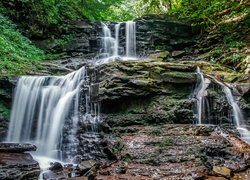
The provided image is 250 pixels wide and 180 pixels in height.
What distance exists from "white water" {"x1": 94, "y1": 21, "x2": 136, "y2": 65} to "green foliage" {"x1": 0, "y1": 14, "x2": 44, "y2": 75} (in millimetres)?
3600

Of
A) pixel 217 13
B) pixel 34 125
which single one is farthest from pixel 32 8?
pixel 217 13

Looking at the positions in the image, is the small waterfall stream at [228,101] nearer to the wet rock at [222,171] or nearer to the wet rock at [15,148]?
the wet rock at [222,171]

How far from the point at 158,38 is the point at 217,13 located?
3.62 m

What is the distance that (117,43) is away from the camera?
1600 centimetres

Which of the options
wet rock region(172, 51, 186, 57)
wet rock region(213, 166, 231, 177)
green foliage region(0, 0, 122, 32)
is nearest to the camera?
wet rock region(213, 166, 231, 177)

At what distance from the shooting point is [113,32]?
16.5 meters

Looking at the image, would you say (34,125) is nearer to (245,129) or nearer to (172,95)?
(172,95)

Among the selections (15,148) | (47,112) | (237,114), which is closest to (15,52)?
(47,112)

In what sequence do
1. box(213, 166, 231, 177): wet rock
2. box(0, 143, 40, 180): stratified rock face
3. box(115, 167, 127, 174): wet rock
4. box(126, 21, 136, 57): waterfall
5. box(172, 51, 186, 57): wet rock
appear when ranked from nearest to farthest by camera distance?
box(213, 166, 231, 177): wet rock
box(0, 143, 40, 180): stratified rock face
box(115, 167, 127, 174): wet rock
box(172, 51, 186, 57): wet rock
box(126, 21, 136, 57): waterfall

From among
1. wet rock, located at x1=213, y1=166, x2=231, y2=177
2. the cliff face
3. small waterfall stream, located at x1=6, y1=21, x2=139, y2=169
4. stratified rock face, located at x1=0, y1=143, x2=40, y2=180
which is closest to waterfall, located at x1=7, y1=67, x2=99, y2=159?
small waterfall stream, located at x1=6, y1=21, x2=139, y2=169

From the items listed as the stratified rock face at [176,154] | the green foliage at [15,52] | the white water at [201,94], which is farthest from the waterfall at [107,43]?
the stratified rock face at [176,154]

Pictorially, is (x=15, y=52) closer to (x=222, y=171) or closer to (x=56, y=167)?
(x=56, y=167)

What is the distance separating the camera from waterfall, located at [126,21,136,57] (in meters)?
15.9

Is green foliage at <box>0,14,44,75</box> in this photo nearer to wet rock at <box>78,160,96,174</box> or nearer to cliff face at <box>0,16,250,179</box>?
cliff face at <box>0,16,250,179</box>
